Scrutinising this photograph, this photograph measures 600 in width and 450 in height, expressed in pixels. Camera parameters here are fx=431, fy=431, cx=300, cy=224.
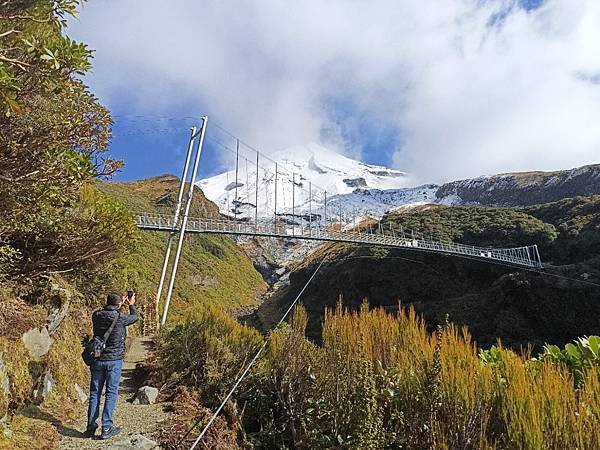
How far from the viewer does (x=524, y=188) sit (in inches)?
3880

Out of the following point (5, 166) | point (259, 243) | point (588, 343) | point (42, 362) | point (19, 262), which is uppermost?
point (259, 243)

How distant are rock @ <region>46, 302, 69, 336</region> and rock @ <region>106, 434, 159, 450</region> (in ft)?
7.20

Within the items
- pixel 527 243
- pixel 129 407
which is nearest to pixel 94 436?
pixel 129 407

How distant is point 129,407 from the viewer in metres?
4.25

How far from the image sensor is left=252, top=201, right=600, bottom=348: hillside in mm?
23938

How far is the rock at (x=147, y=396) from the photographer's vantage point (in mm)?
4414

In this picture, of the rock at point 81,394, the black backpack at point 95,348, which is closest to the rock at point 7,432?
the black backpack at point 95,348

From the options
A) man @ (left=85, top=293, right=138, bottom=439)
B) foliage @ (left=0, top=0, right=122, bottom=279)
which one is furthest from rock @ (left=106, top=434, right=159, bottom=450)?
foliage @ (left=0, top=0, right=122, bottom=279)

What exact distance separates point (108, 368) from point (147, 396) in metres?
1.21

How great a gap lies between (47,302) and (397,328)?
4.01 meters

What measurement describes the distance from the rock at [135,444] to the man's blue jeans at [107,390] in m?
0.29

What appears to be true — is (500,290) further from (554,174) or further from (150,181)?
(554,174)

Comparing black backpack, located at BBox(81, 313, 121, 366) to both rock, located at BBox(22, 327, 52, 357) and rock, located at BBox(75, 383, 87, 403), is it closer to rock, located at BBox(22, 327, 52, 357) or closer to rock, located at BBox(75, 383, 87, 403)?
rock, located at BBox(22, 327, 52, 357)

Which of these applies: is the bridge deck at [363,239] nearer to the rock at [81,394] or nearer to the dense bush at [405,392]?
the rock at [81,394]
